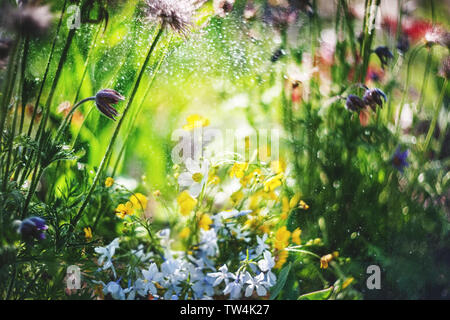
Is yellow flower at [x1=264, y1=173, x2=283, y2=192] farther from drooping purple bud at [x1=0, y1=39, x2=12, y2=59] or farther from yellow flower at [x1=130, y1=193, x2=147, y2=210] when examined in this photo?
drooping purple bud at [x1=0, y1=39, x2=12, y2=59]

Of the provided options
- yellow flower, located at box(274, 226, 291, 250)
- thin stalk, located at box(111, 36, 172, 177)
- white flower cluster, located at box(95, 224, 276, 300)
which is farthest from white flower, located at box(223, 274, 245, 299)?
thin stalk, located at box(111, 36, 172, 177)

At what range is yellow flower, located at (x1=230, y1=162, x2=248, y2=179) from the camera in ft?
2.92

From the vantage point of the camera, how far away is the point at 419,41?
99cm

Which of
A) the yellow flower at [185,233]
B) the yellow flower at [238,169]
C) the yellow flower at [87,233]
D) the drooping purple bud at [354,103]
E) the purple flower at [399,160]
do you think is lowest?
the yellow flower at [87,233]

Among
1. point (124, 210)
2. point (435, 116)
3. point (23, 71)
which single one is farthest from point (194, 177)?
point (435, 116)

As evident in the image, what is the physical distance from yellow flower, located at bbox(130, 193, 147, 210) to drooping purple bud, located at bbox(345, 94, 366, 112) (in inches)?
17.7

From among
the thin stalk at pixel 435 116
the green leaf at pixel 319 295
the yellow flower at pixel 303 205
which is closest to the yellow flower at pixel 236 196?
the yellow flower at pixel 303 205

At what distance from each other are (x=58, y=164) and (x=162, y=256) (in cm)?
27

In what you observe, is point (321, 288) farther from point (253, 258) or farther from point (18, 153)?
point (18, 153)

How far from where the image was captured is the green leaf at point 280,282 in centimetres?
87

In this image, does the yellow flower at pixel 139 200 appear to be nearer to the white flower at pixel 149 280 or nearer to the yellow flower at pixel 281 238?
the white flower at pixel 149 280

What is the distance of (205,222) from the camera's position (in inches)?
34.1

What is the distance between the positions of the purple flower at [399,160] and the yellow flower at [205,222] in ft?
1.42

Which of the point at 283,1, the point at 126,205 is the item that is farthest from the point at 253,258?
the point at 283,1
